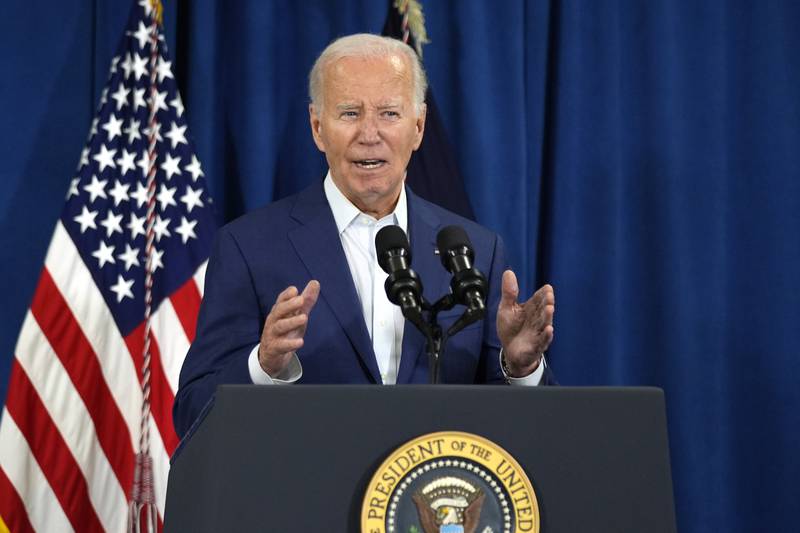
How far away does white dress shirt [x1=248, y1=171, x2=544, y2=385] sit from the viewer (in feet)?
7.34

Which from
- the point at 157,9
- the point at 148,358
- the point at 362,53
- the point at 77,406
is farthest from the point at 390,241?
the point at 157,9

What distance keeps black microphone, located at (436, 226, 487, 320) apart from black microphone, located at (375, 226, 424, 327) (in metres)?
0.06

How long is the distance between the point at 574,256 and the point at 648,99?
0.65 meters

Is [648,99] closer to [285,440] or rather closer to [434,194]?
[434,194]

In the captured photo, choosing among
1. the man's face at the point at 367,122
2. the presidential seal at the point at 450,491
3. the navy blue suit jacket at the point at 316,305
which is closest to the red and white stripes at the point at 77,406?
the navy blue suit jacket at the point at 316,305

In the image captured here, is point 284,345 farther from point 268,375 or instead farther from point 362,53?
point 362,53

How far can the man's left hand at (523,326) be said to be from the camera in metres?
1.76

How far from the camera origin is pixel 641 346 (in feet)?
12.1

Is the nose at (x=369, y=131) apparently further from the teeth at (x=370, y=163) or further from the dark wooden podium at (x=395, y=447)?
the dark wooden podium at (x=395, y=447)

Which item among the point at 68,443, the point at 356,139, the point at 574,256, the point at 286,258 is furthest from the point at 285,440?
the point at 574,256

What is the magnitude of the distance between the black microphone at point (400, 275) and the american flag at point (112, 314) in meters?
1.60

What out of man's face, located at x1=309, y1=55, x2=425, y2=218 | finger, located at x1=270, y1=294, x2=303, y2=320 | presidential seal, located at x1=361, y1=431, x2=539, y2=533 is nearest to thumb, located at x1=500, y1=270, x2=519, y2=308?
finger, located at x1=270, y1=294, x2=303, y2=320

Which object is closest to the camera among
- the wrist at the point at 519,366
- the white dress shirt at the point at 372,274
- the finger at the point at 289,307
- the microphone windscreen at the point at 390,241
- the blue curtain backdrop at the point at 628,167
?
the finger at the point at 289,307

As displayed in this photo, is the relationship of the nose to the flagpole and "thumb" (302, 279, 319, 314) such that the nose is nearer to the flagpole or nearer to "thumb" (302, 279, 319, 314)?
"thumb" (302, 279, 319, 314)
